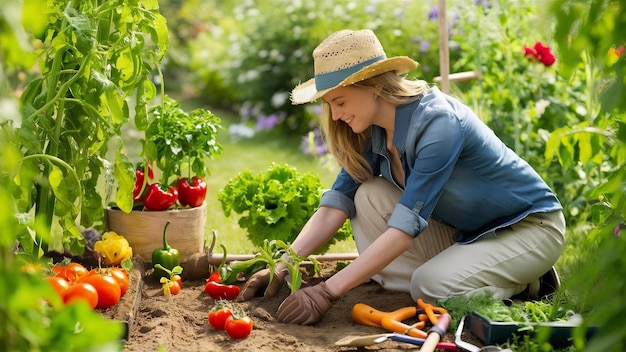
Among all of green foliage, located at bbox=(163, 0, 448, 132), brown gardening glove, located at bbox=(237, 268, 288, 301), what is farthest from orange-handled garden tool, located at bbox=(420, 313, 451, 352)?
green foliage, located at bbox=(163, 0, 448, 132)

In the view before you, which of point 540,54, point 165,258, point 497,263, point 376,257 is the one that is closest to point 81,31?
point 165,258

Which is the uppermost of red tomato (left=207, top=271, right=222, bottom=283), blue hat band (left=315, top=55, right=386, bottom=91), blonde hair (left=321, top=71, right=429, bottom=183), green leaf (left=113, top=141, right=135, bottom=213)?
blue hat band (left=315, top=55, right=386, bottom=91)

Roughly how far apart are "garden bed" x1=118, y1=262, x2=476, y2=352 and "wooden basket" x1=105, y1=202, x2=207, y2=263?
0.23m

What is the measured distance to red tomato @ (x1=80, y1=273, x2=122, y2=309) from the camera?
316 centimetres

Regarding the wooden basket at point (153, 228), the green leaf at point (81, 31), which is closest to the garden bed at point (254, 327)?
the wooden basket at point (153, 228)

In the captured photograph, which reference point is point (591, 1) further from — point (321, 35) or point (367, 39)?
point (321, 35)

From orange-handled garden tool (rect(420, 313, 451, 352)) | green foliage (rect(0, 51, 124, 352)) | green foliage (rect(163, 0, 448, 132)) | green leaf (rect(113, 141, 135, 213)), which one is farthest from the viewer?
green foliage (rect(163, 0, 448, 132))

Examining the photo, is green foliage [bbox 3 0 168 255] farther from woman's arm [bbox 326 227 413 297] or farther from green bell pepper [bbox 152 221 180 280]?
Answer: woman's arm [bbox 326 227 413 297]

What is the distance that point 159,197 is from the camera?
4012mm

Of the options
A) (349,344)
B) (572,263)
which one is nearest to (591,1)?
(349,344)

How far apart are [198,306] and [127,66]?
1.02 m

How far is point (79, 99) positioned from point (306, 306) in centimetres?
116

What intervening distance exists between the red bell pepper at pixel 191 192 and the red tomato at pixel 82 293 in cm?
107

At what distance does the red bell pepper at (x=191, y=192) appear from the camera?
4.11 metres
